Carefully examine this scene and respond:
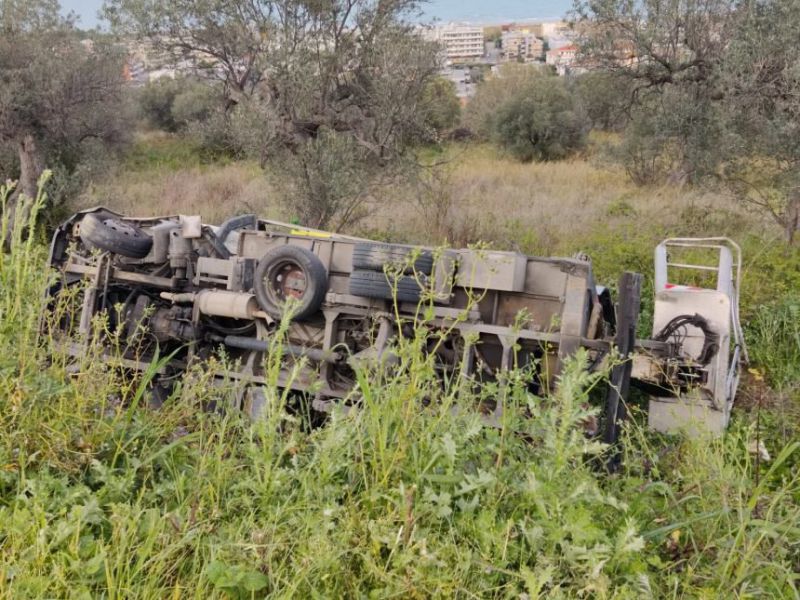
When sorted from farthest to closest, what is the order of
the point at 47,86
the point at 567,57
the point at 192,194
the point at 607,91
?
the point at 192,194 → the point at 567,57 → the point at 607,91 → the point at 47,86

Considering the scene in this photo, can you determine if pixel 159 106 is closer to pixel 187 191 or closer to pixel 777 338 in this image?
pixel 187 191

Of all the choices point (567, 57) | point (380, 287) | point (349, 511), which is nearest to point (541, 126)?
point (567, 57)

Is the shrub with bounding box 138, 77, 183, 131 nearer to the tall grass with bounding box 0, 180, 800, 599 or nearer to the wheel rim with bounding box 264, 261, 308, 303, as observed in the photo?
the wheel rim with bounding box 264, 261, 308, 303

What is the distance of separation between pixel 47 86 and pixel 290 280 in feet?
29.3

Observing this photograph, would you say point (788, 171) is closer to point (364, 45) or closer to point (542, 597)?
point (364, 45)

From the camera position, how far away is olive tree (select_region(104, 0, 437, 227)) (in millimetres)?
9859

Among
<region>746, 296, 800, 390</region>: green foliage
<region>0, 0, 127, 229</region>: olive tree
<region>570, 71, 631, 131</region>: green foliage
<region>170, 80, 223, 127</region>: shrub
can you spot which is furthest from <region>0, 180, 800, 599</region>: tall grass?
<region>170, 80, 223, 127</region>: shrub

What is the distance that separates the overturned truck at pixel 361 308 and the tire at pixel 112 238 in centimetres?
1

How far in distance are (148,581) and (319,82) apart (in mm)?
9297

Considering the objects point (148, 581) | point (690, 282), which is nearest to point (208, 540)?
point (148, 581)

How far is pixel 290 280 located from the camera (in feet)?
16.9

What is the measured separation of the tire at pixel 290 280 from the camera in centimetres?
498

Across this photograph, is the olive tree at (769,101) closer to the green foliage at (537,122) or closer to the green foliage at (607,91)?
the green foliage at (607,91)

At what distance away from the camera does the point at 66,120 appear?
12.1m
